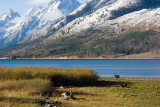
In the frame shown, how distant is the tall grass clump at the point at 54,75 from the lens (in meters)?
42.2

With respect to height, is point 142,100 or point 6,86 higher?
point 6,86

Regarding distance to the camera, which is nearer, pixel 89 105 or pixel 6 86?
pixel 89 105

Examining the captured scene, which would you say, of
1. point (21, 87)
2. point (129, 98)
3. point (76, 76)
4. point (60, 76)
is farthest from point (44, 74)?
point (129, 98)

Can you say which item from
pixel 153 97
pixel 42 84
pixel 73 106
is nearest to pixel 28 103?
pixel 73 106

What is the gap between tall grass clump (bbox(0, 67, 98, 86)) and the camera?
42.2 meters

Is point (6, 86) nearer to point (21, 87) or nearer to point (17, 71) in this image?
point (21, 87)

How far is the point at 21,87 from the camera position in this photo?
1270 inches

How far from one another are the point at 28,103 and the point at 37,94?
6.57m

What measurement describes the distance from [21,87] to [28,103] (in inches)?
355

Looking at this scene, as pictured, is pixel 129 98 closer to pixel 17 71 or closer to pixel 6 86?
pixel 6 86

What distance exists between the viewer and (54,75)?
4512 centimetres

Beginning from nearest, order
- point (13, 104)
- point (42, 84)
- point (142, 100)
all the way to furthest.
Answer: point (13, 104) < point (142, 100) < point (42, 84)

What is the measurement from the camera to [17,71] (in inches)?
1683

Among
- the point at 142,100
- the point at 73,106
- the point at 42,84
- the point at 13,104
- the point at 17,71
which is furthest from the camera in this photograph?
the point at 17,71
